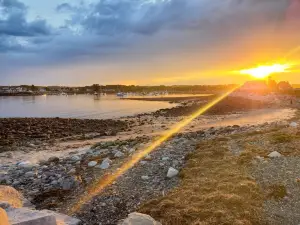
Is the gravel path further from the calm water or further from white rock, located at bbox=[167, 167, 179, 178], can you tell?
the calm water

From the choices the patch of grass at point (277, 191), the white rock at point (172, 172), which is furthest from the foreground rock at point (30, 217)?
the patch of grass at point (277, 191)

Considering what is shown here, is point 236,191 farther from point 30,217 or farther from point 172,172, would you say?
point 30,217

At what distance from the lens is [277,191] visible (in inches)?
335

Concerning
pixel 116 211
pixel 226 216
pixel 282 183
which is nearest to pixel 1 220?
pixel 116 211

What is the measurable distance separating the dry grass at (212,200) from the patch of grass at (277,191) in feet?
1.07

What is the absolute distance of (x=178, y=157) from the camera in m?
13.5

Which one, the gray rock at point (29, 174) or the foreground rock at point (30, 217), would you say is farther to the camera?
the gray rock at point (29, 174)

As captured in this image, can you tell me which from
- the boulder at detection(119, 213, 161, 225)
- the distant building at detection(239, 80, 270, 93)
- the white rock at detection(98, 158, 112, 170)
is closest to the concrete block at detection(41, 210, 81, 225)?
the boulder at detection(119, 213, 161, 225)

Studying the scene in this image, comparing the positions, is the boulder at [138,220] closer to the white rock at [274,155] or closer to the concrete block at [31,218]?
the concrete block at [31,218]

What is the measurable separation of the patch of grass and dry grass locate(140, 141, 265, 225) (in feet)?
1.07

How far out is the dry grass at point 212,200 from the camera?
7.37 m

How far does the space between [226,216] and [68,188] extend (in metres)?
5.63

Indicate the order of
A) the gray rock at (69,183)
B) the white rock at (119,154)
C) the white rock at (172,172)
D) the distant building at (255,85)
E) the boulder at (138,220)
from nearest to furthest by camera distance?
1. the boulder at (138,220)
2. the gray rock at (69,183)
3. the white rock at (172,172)
4. the white rock at (119,154)
5. the distant building at (255,85)

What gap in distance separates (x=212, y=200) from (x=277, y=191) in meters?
1.92
